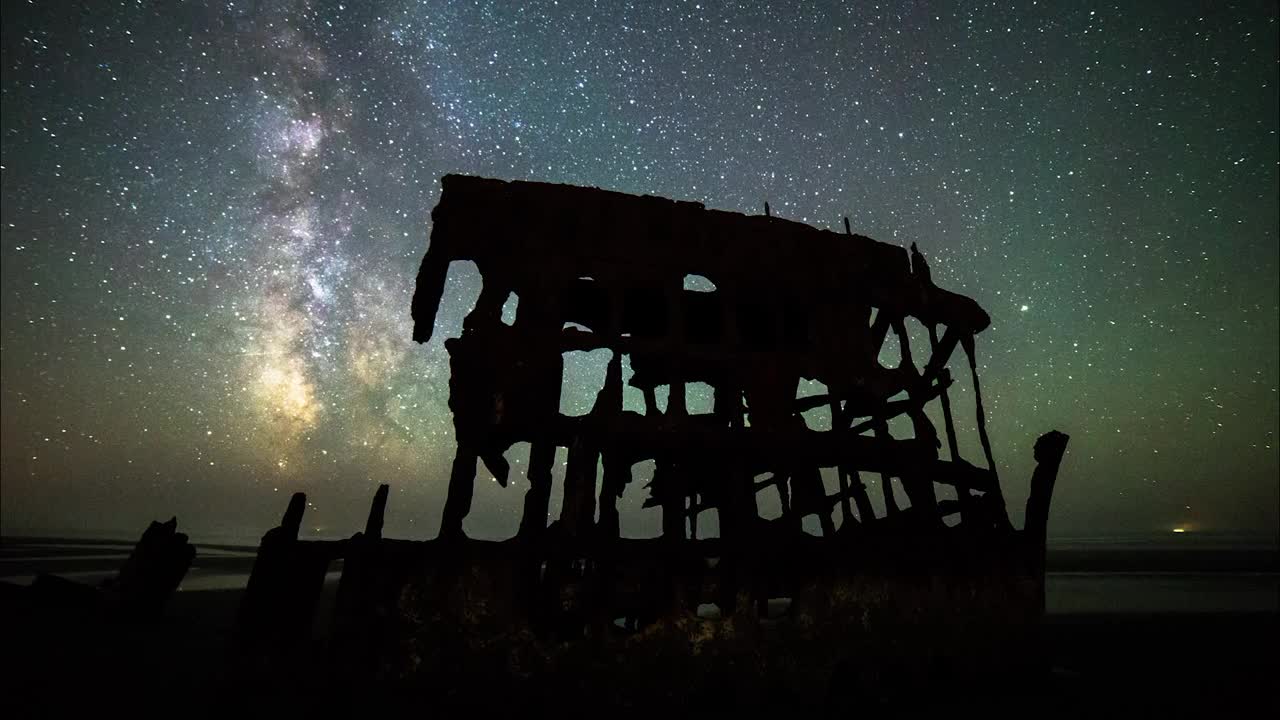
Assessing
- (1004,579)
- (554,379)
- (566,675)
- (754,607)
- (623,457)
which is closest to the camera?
(566,675)

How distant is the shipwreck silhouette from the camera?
4.72m

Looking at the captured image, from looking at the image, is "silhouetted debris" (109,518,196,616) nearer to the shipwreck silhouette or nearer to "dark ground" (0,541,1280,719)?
"dark ground" (0,541,1280,719)

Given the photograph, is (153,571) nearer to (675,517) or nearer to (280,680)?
(280,680)

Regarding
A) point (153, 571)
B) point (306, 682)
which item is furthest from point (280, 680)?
point (153, 571)

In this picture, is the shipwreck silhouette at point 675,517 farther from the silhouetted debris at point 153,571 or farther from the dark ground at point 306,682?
the silhouetted debris at point 153,571

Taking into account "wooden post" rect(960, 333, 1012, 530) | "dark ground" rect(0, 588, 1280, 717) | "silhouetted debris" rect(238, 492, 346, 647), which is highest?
"wooden post" rect(960, 333, 1012, 530)

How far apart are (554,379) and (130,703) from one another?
518cm

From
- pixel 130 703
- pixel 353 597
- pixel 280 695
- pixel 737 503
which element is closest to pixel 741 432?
pixel 737 503

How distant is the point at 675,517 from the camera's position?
6.85m

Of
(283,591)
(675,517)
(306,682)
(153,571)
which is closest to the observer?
(306,682)

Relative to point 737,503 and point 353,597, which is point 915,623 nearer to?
point 737,503

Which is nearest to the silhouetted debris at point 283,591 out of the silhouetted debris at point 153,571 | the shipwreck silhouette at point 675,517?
the shipwreck silhouette at point 675,517

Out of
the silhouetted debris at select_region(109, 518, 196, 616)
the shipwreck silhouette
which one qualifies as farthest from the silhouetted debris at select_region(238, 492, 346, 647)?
the silhouetted debris at select_region(109, 518, 196, 616)

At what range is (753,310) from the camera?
8.36m
